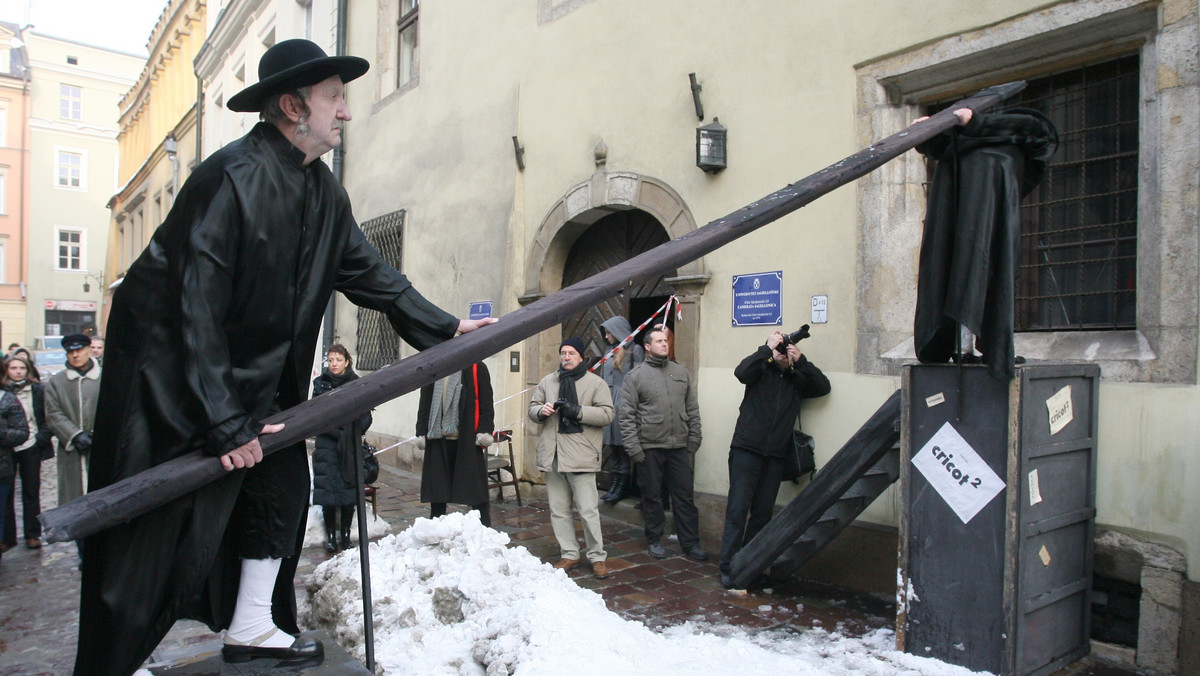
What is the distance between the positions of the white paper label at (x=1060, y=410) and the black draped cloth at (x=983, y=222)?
49 cm

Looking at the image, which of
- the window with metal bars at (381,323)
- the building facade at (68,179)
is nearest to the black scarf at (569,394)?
the window with metal bars at (381,323)

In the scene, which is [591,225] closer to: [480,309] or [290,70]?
[480,309]

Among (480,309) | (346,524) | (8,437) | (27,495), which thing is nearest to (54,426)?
(8,437)

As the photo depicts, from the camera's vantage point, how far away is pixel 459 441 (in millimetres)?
6430

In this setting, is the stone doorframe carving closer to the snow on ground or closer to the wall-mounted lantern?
the wall-mounted lantern

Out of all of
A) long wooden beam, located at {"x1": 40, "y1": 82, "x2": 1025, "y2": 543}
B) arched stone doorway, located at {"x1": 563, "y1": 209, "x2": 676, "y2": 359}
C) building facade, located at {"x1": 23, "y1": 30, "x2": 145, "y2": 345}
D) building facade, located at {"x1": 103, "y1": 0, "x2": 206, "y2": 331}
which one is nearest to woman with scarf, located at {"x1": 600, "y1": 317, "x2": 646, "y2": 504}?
arched stone doorway, located at {"x1": 563, "y1": 209, "x2": 676, "y2": 359}

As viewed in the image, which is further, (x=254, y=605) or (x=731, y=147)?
(x=731, y=147)

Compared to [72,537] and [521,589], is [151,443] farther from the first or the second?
[521,589]

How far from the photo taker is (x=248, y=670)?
2293 millimetres

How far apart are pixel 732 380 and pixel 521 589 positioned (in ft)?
9.89

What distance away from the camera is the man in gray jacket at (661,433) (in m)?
6.14

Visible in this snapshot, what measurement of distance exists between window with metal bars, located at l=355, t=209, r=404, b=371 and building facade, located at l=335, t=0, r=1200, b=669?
1.83 metres

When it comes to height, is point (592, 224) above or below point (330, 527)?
above

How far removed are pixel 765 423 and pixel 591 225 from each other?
3.51 m
